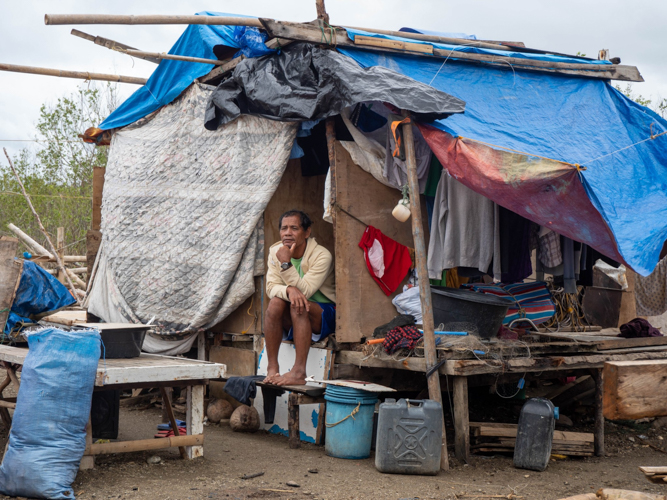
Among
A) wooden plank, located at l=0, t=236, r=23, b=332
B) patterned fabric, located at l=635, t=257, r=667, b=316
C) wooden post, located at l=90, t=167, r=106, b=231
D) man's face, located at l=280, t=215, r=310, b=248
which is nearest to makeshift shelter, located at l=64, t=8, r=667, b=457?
man's face, located at l=280, t=215, r=310, b=248

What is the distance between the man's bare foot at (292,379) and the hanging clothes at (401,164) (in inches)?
66.6

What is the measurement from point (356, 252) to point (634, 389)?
12.2 feet

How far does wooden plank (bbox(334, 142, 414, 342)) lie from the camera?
5512mm

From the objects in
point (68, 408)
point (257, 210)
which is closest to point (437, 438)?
point (68, 408)

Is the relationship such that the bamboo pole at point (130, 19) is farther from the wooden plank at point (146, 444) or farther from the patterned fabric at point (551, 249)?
the patterned fabric at point (551, 249)

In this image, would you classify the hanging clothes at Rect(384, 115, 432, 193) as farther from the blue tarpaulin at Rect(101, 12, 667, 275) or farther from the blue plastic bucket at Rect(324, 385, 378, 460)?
the blue plastic bucket at Rect(324, 385, 378, 460)

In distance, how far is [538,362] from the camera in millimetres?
5078

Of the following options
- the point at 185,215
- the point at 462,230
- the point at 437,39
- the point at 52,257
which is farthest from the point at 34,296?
the point at 52,257

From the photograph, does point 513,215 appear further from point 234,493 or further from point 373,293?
point 234,493

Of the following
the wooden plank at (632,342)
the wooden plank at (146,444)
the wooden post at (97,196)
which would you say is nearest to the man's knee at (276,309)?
the wooden plank at (146,444)

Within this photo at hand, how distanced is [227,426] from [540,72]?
426 centimetres

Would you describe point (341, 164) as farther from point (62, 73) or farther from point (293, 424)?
point (62, 73)

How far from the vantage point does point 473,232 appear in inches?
221

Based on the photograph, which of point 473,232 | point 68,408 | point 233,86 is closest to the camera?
point 68,408
